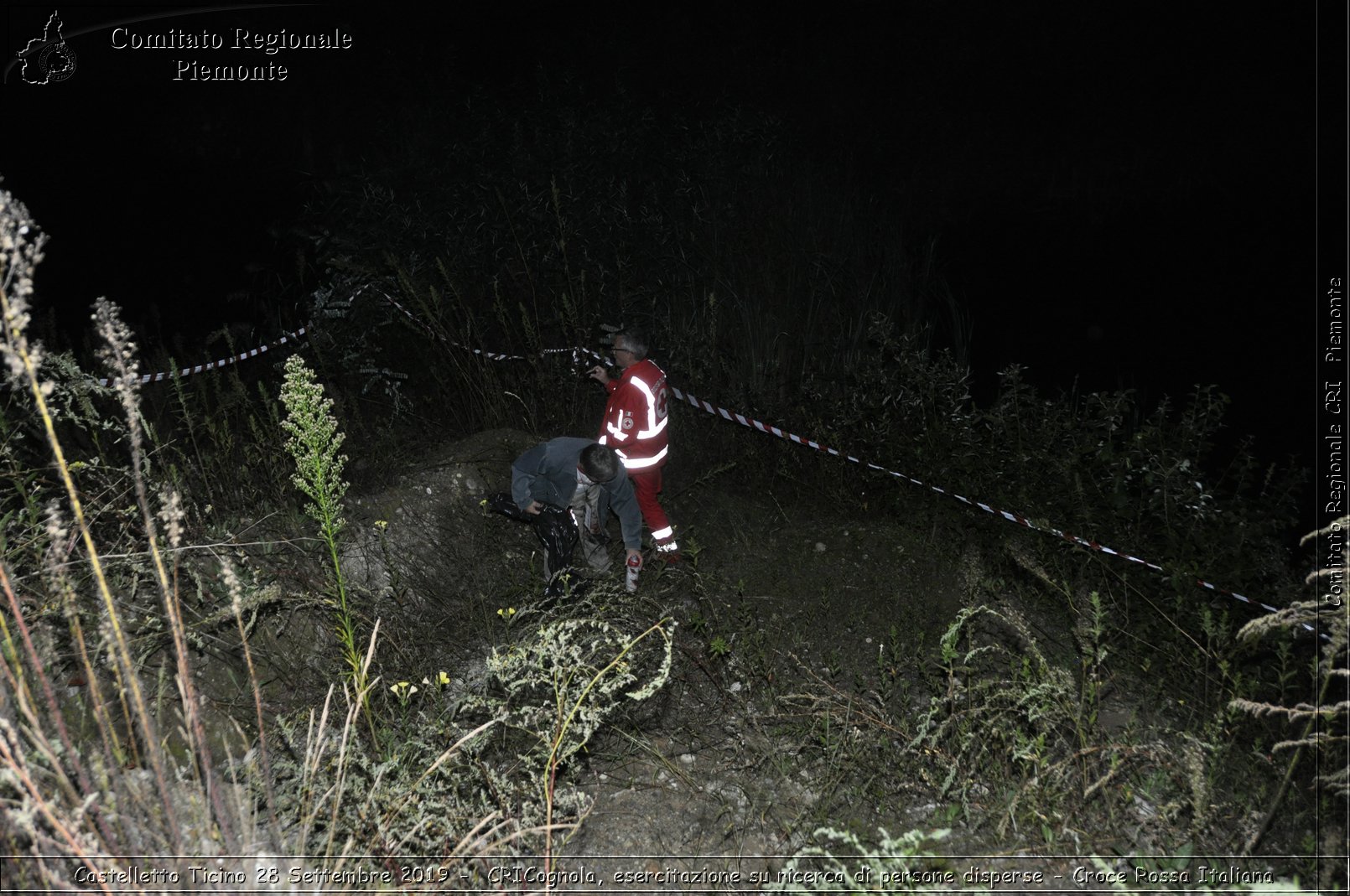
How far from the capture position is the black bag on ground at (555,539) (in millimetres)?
4980

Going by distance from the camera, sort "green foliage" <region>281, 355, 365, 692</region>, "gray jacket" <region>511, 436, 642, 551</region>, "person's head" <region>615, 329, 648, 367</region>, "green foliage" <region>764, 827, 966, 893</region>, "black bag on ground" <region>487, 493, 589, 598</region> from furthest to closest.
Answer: "person's head" <region>615, 329, 648, 367</region> < "gray jacket" <region>511, 436, 642, 551</region> < "black bag on ground" <region>487, 493, 589, 598</region> < "green foliage" <region>281, 355, 365, 692</region> < "green foliage" <region>764, 827, 966, 893</region>

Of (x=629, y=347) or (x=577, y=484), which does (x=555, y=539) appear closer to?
(x=577, y=484)

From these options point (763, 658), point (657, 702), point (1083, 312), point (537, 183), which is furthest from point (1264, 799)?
point (537, 183)

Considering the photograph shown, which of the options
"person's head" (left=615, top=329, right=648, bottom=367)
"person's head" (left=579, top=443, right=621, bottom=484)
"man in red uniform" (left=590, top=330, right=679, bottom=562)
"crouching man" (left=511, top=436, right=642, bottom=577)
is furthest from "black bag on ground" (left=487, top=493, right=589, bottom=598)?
"person's head" (left=615, top=329, right=648, bottom=367)

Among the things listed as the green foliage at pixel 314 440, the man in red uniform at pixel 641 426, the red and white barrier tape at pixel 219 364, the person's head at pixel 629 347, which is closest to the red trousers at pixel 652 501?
the man in red uniform at pixel 641 426

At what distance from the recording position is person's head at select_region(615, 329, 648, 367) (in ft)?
17.4

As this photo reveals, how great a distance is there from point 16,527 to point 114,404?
3.31 meters

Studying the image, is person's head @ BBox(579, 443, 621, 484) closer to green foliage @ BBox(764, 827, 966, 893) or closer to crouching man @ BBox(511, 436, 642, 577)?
crouching man @ BBox(511, 436, 642, 577)

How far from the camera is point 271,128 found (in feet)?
33.1

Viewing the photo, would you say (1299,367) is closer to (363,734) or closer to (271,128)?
(363,734)

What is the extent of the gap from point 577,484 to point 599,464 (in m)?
0.23

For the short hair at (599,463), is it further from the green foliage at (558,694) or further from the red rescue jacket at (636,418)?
the green foliage at (558,694)

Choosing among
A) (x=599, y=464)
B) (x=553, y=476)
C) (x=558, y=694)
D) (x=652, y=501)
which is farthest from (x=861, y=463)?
(x=558, y=694)

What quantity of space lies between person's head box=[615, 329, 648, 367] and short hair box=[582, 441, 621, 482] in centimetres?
54
